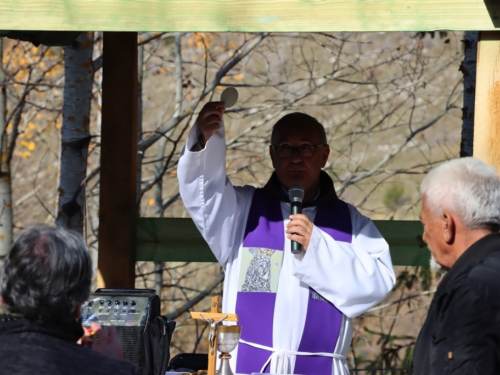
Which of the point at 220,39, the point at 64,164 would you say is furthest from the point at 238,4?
the point at 220,39

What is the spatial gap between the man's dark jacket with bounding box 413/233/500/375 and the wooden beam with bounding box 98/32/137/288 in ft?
7.89

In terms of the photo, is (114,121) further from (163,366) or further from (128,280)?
(163,366)

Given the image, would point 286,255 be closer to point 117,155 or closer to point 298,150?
point 298,150

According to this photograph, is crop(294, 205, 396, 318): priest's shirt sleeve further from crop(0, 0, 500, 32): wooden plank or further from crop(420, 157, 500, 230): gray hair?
crop(420, 157, 500, 230): gray hair

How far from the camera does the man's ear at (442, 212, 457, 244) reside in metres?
2.62

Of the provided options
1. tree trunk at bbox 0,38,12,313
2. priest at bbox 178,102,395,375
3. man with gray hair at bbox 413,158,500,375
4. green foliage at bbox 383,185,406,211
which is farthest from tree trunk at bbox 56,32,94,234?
green foliage at bbox 383,185,406,211

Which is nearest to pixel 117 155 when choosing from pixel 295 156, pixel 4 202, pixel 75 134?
pixel 295 156

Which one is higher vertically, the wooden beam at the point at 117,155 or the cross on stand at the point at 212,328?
the wooden beam at the point at 117,155

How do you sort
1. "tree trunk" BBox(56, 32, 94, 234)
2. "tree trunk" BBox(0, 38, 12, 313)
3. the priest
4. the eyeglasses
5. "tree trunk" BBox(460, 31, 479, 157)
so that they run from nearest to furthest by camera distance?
the priest
the eyeglasses
"tree trunk" BBox(460, 31, 479, 157)
"tree trunk" BBox(56, 32, 94, 234)
"tree trunk" BBox(0, 38, 12, 313)

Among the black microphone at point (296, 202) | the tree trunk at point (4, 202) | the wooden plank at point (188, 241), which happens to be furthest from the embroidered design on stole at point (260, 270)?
the tree trunk at point (4, 202)

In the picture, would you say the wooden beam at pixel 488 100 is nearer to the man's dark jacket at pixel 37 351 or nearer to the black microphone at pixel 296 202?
the black microphone at pixel 296 202

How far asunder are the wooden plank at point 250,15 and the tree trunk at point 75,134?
8.70 feet

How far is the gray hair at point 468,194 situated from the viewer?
8.55 ft

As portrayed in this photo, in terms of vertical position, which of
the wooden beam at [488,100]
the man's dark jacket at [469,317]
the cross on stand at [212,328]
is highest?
Result: the wooden beam at [488,100]
